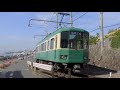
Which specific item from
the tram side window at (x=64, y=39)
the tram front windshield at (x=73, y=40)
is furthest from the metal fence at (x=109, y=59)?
the tram side window at (x=64, y=39)

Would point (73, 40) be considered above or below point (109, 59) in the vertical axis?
above

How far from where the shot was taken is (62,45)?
20.6 meters

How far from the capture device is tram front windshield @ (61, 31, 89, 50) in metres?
20.6

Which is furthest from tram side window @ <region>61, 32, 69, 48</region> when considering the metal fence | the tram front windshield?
the metal fence

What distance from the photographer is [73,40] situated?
20656mm

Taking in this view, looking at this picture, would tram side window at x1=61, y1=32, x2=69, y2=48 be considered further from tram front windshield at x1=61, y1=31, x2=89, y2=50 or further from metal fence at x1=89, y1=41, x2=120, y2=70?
metal fence at x1=89, y1=41, x2=120, y2=70

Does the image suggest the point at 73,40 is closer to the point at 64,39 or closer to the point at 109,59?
the point at 64,39

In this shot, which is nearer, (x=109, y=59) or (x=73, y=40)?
(x=73, y=40)

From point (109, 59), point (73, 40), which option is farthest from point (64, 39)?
point (109, 59)

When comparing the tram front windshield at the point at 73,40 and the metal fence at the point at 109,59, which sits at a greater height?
the tram front windshield at the point at 73,40

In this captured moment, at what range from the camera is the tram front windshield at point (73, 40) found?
20594 millimetres

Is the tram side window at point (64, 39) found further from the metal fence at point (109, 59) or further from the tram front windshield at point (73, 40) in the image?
the metal fence at point (109, 59)

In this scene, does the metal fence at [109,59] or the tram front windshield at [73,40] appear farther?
the metal fence at [109,59]
